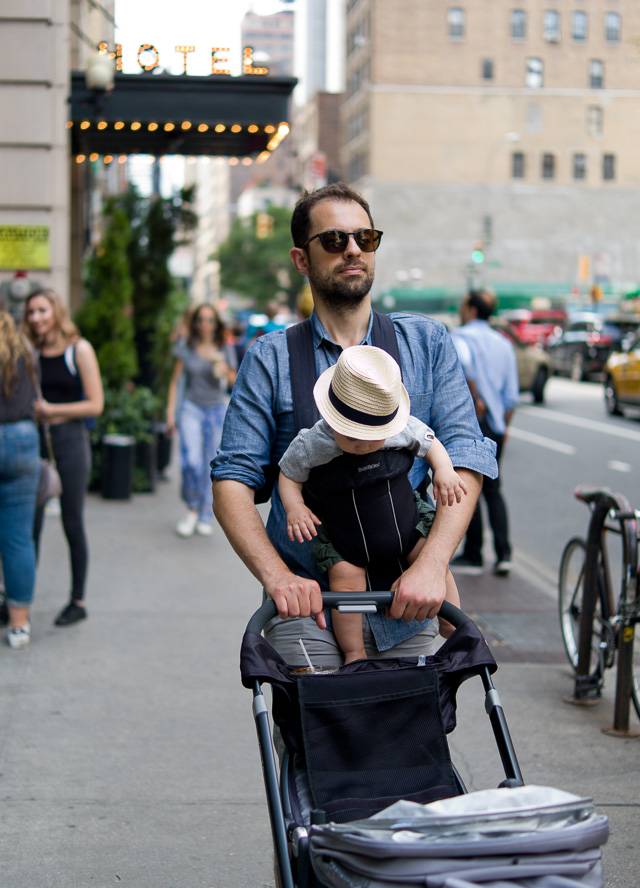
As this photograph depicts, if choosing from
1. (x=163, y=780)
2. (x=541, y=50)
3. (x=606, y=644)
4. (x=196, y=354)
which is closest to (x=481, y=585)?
(x=606, y=644)

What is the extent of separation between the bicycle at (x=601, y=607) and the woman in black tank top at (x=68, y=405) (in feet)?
9.79

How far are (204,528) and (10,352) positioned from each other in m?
4.24

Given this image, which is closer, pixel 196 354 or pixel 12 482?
pixel 12 482

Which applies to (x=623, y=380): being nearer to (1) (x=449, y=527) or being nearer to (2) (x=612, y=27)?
(1) (x=449, y=527)

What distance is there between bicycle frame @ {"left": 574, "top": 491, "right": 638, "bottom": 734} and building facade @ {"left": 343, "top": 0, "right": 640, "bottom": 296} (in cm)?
7028

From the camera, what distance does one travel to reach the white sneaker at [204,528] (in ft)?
32.4

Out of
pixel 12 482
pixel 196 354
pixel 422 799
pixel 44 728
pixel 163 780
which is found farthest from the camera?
pixel 196 354

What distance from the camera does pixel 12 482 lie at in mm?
6008

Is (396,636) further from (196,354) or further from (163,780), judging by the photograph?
(196,354)

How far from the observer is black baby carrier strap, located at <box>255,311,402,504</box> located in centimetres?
289

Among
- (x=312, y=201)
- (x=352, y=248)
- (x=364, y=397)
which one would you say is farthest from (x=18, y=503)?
(x=364, y=397)

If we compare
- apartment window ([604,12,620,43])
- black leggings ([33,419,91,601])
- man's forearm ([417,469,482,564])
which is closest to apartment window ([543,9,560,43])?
apartment window ([604,12,620,43])

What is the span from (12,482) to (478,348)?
3915mm

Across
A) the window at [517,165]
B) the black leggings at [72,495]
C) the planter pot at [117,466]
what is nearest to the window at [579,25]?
the window at [517,165]
